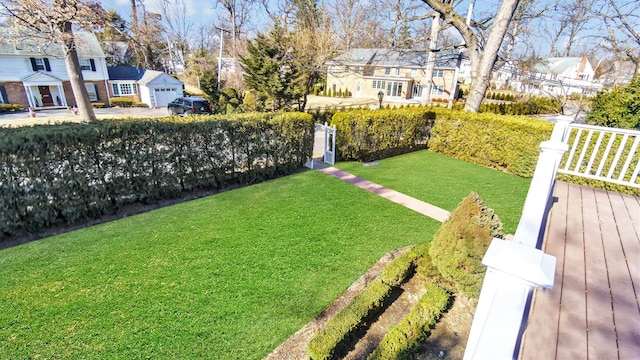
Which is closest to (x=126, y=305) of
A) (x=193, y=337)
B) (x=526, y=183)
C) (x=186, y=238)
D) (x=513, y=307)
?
(x=193, y=337)

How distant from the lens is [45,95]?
22797 millimetres

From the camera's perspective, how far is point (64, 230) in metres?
4.93

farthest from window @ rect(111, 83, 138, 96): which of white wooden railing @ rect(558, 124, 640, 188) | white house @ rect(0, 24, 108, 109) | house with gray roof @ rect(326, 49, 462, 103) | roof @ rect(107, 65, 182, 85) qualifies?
white wooden railing @ rect(558, 124, 640, 188)

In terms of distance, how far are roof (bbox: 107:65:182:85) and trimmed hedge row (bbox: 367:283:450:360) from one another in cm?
2941

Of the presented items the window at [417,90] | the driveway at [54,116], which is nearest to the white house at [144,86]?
the driveway at [54,116]

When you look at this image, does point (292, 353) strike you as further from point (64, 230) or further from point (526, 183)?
point (526, 183)

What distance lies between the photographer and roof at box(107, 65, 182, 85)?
25844 mm

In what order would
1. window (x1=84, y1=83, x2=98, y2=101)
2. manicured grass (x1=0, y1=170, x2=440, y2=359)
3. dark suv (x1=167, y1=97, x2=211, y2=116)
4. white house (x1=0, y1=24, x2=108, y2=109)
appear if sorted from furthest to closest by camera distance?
window (x1=84, y1=83, x2=98, y2=101) < white house (x1=0, y1=24, x2=108, y2=109) < dark suv (x1=167, y1=97, x2=211, y2=116) < manicured grass (x1=0, y1=170, x2=440, y2=359)

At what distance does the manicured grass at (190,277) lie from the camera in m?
2.72

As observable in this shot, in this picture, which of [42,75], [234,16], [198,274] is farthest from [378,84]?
[198,274]

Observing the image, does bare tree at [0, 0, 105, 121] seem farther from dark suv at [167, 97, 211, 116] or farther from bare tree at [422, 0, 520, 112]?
bare tree at [422, 0, 520, 112]

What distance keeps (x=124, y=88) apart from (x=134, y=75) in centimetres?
161

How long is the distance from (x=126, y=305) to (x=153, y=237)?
5.07 ft

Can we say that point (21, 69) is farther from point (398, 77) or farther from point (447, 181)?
point (398, 77)
